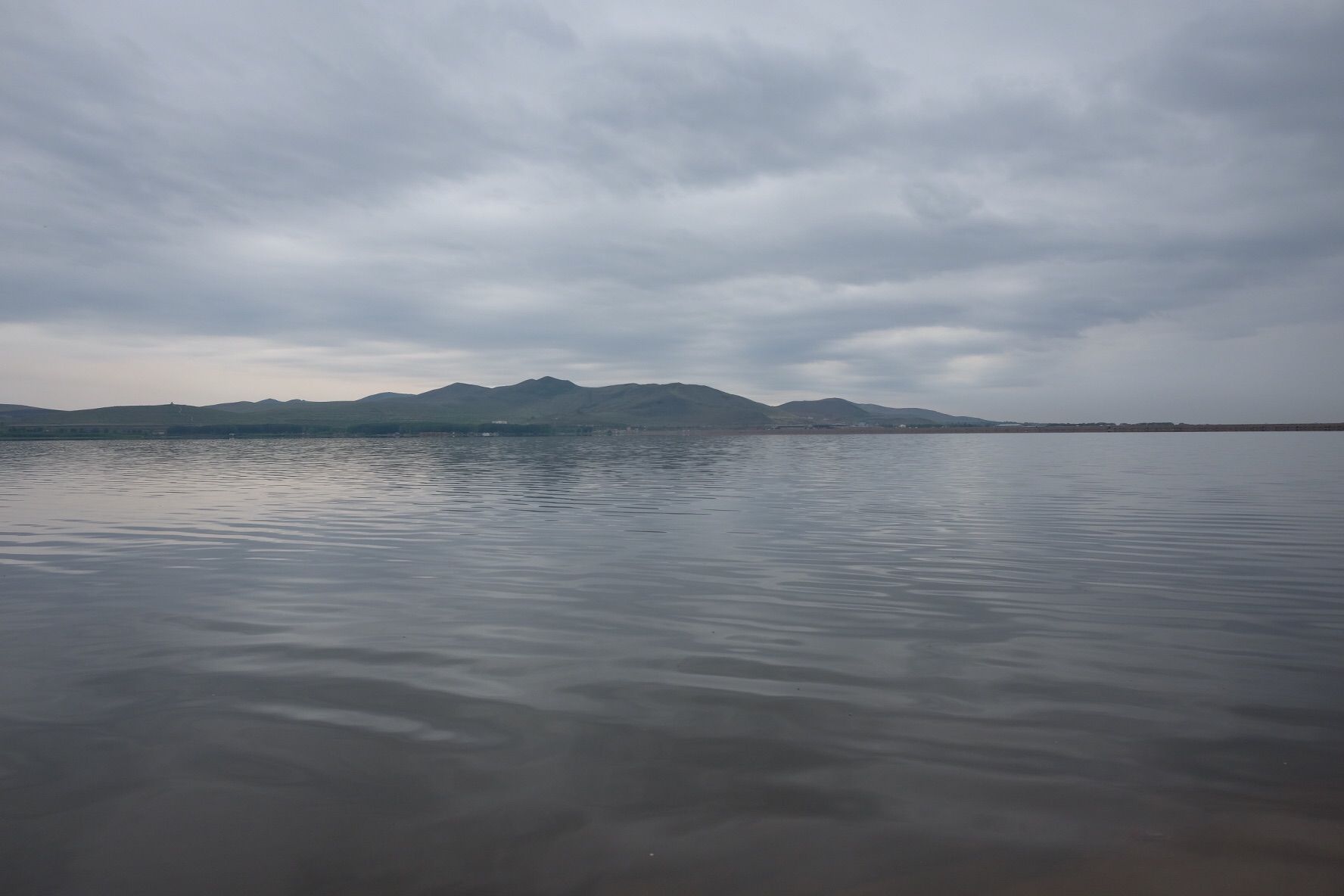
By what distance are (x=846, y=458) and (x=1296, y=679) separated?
7764 cm

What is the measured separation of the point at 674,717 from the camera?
395 inches

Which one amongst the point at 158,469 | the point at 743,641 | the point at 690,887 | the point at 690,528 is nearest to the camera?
the point at 690,887

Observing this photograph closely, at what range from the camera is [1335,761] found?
8.62 meters

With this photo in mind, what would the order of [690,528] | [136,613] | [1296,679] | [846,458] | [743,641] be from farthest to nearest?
[846,458] → [690,528] → [136,613] → [743,641] → [1296,679]

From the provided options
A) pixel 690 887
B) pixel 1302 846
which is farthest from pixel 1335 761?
pixel 690 887

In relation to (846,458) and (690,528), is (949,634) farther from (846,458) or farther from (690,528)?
(846,458)

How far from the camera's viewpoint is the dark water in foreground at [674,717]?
696 cm

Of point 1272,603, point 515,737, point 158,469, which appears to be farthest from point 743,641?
point 158,469

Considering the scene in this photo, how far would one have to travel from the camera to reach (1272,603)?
16.0 metres

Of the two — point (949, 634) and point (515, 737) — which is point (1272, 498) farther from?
point (515, 737)

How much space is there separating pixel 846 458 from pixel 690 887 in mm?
83829

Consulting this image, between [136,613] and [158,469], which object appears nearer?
[136,613]

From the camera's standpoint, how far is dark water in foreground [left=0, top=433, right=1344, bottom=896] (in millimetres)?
6957

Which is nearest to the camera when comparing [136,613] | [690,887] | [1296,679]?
[690,887]
